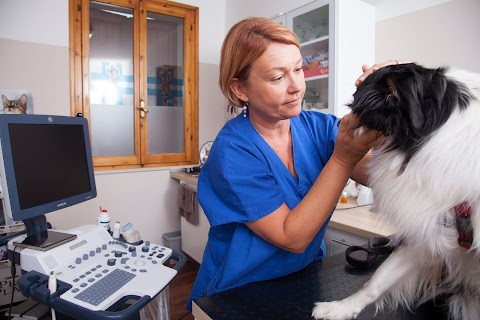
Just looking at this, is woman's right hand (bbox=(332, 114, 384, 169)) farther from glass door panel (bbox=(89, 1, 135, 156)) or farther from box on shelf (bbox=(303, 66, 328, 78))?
glass door panel (bbox=(89, 1, 135, 156))

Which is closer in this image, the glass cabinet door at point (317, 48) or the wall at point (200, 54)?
the wall at point (200, 54)

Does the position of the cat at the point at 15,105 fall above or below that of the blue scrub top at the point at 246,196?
above

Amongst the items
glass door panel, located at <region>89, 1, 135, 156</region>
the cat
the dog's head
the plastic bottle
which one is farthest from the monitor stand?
glass door panel, located at <region>89, 1, 135, 156</region>

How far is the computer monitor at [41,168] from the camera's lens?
105 cm

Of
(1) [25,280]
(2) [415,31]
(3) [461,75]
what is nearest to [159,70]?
(2) [415,31]

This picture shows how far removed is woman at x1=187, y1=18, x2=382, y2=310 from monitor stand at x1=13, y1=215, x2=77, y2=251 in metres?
0.53

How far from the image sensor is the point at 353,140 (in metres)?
0.71

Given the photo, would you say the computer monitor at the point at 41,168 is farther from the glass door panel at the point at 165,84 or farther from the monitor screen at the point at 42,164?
the glass door panel at the point at 165,84

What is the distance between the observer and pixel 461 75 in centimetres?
67

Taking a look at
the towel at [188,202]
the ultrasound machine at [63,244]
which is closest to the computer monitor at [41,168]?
the ultrasound machine at [63,244]

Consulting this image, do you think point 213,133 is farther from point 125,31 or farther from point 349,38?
point 349,38

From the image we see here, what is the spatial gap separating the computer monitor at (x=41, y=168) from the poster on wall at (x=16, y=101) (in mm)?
1661

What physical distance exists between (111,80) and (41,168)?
2.09 meters

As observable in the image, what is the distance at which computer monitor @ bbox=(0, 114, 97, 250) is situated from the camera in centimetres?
105
